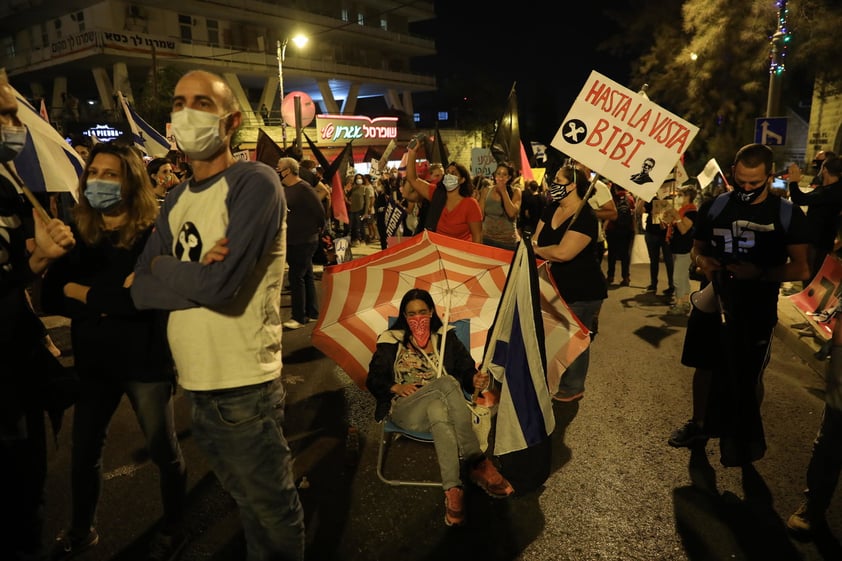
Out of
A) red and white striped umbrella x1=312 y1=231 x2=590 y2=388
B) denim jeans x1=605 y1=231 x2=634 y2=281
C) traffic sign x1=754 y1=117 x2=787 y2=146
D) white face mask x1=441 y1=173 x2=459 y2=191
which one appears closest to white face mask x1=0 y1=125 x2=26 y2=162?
red and white striped umbrella x1=312 y1=231 x2=590 y2=388

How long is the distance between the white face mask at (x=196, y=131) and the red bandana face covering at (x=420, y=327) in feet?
6.35

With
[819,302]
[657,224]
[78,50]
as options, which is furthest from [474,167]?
[78,50]

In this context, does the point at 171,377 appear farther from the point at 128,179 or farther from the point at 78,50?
the point at 78,50

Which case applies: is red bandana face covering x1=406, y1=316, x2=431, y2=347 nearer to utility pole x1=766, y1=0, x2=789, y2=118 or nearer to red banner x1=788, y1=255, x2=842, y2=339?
red banner x1=788, y1=255, x2=842, y2=339

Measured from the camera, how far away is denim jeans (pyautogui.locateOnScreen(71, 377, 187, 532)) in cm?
279

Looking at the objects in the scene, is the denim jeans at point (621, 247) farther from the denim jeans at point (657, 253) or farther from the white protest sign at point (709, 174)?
the white protest sign at point (709, 174)

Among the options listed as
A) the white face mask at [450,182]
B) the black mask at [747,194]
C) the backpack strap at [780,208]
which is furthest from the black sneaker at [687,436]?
the white face mask at [450,182]

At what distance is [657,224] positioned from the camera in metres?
8.80

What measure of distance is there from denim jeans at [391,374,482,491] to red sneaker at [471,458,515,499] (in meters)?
0.09

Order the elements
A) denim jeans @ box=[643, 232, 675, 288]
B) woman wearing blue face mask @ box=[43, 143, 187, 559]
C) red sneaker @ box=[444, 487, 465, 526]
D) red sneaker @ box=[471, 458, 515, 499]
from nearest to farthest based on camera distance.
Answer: woman wearing blue face mask @ box=[43, 143, 187, 559] < red sneaker @ box=[444, 487, 465, 526] < red sneaker @ box=[471, 458, 515, 499] < denim jeans @ box=[643, 232, 675, 288]

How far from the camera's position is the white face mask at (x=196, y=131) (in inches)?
77.1

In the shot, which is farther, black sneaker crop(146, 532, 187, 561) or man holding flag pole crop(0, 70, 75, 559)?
black sneaker crop(146, 532, 187, 561)

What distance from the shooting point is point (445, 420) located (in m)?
3.39

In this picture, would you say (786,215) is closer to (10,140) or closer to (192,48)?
(10,140)
